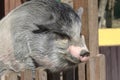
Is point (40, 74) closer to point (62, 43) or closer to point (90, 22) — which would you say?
point (62, 43)

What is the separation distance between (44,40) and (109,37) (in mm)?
3177

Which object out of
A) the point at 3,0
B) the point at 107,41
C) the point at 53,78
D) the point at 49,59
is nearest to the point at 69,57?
the point at 49,59

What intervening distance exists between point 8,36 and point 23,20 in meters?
0.12

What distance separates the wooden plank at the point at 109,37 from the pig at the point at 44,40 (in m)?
2.78

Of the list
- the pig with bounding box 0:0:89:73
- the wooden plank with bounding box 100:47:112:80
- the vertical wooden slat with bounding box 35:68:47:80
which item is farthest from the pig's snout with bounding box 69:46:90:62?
the wooden plank with bounding box 100:47:112:80

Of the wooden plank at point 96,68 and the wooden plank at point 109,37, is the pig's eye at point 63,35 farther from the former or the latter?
the wooden plank at point 109,37

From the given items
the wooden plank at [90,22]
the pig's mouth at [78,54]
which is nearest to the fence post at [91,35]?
the wooden plank at [90,22]

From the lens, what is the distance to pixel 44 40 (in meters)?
2.26

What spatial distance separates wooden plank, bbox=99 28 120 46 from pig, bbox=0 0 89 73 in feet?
9.13

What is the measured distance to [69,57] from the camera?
86.6 inches

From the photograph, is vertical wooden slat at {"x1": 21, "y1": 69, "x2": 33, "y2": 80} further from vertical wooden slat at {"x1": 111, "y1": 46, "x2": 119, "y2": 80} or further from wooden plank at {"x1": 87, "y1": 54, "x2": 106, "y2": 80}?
vertical wooden slat at {"x1": 111, "y1": 46, "x2": 119, "y2": 80}

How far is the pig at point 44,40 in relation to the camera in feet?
7.29

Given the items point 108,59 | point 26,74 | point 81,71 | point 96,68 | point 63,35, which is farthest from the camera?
point 108,59

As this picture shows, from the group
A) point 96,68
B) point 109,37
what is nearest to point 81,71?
point 96,68
